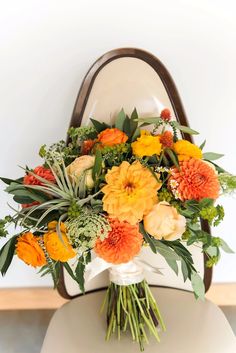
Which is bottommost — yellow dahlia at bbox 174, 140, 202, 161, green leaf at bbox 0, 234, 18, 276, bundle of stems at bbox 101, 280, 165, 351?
bundle of stems at bbox 101, 280, 165, 351

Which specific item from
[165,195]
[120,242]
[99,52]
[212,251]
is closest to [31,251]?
[120,242]

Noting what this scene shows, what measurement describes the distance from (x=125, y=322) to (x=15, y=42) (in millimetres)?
806

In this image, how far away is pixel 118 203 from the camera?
2.20 feet

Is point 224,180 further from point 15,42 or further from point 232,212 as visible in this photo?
point 15,42

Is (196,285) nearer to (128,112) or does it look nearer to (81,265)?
(81,265)

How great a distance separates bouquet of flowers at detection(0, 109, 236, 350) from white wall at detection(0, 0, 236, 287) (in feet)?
1.19

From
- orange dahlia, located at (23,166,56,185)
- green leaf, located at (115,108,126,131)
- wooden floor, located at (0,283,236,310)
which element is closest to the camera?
orange dahlia, located at (23,166,56,185)

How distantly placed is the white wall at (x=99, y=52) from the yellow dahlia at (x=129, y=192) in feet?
→ 1.66

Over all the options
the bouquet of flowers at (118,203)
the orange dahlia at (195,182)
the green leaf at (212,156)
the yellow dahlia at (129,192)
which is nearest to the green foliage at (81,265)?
the bouquet of flowers at (118,203)

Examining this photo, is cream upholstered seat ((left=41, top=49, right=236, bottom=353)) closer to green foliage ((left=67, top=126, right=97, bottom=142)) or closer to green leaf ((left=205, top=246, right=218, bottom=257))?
green foliage ((left=67, top=126, right=97, bottom=142))

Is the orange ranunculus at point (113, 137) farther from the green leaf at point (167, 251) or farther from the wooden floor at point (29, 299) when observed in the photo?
the wooden floor at point (29, 299)

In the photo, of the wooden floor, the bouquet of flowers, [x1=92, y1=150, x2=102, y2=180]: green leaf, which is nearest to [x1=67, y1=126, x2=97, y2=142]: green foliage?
the bouquet of flowers

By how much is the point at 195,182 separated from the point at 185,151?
0.08m

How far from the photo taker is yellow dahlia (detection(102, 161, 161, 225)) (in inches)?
26.3
